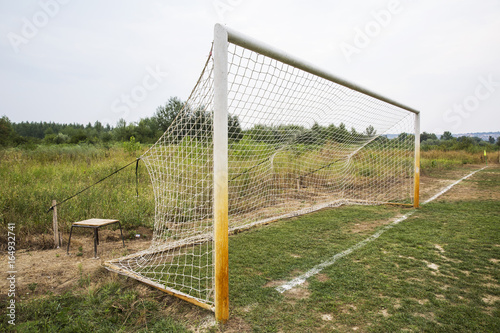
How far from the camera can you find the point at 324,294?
2465 mm

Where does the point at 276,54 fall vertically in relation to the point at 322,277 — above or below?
above

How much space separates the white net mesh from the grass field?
0.28 metres

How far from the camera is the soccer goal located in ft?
7.08

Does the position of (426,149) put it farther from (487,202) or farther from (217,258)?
(217,258)

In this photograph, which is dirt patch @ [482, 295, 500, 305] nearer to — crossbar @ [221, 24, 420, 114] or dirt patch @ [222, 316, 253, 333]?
dirt patch @ [222, 316, 253, 333]

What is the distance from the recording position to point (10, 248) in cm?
359

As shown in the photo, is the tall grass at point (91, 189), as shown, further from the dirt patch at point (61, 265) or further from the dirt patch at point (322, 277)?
the dirt patch at point (322, 277)

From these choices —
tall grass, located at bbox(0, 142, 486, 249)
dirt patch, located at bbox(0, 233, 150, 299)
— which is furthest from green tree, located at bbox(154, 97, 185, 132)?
dirt patch, located at bbox(0, 233, 150, 299)

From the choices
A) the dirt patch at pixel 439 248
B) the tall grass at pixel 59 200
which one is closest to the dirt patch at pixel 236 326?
the dirt patch at pixel 439 248

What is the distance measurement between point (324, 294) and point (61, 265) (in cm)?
297

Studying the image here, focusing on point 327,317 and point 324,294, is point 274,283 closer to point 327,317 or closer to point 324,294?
point 324,294

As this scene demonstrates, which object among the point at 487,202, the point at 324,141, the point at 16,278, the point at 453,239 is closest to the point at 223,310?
the point at 16,278

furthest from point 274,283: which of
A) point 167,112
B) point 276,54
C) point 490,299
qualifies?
point 167,112

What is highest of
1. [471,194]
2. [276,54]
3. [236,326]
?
[276,54]
